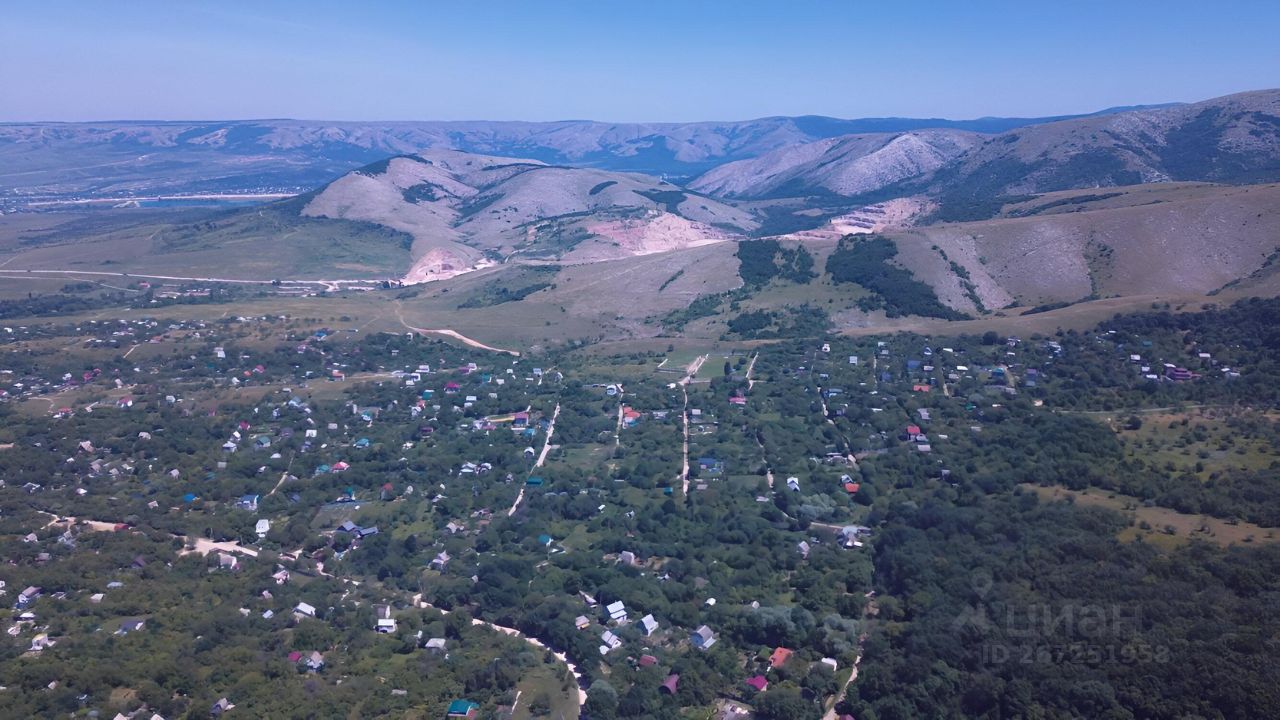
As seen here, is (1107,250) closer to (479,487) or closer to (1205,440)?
(1205,440)

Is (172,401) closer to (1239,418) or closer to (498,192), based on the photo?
(1239,418)

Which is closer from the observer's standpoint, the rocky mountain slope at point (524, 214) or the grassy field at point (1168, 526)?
the grassy field at point (1168, 526)

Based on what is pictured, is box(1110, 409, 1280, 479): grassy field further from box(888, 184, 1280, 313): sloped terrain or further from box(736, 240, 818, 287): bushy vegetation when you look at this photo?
box(736, 240, 818, 287): bushy vegetation

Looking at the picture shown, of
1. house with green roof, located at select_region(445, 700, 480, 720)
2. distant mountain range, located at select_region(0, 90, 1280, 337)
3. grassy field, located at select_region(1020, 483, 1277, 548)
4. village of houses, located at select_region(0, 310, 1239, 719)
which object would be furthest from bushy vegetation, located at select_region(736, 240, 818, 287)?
house with green roof, located at select_region(445, 700, 480, 720)

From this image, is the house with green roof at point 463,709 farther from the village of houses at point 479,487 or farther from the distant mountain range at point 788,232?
the distant mountain range at point 788,232

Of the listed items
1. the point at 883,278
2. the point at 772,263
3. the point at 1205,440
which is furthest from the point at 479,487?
the point at 772,263

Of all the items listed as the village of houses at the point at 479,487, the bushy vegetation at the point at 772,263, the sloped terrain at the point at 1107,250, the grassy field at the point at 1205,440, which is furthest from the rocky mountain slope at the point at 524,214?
the grassy field at the point at 1205,440

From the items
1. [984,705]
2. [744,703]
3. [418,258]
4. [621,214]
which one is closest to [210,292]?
[418,258]

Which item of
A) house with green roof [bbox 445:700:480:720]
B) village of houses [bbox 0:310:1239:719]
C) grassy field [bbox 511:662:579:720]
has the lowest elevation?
grassy field [bbox 511:662:579:720]
